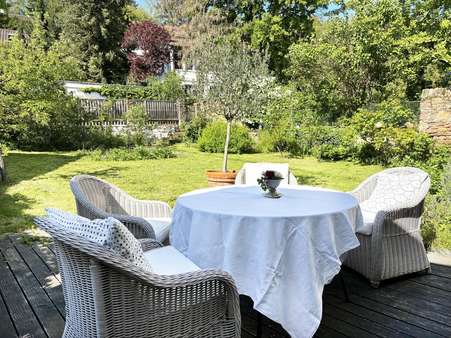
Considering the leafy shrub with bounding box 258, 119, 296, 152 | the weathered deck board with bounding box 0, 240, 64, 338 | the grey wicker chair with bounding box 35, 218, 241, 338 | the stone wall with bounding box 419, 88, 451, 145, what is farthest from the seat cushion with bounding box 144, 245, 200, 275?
the leafy shrub with bounding box 258, 119, 296, 152

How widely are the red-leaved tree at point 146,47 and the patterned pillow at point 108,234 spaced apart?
963 inches

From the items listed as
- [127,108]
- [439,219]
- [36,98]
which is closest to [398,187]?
[439,219]

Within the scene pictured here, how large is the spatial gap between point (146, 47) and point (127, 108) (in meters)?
10.9

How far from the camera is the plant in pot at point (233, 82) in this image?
21.3ft

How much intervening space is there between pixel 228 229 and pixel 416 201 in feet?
6.16

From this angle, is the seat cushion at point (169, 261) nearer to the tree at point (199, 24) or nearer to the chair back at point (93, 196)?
the chair back at point (93, 196)

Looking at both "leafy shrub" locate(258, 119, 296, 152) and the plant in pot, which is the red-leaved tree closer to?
"leafy shrub" locate(258, 119, 296, 152)

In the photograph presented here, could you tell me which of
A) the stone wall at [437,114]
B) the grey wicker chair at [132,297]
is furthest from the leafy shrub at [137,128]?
the grey wicker chair at [132,297]

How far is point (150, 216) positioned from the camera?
3684mm

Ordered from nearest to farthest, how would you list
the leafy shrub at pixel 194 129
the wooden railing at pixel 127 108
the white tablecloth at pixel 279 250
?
the white tablecloth at pixel 279 250
the wooden railing at pixel 127 108
the leafy shrub at pixel 194 129

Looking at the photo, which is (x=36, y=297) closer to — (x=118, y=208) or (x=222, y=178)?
(x=118, y=208)

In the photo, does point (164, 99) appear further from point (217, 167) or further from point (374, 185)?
point (374, 185)

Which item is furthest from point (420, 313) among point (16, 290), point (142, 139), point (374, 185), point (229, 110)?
point (142, 139)

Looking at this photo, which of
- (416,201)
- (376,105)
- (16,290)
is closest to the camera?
(16,290)
